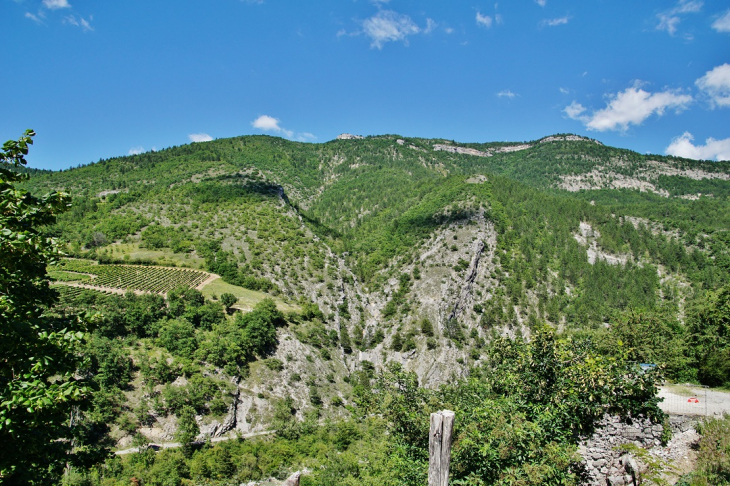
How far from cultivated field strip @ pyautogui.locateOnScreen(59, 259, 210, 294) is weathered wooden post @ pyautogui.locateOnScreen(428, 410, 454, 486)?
185 ft

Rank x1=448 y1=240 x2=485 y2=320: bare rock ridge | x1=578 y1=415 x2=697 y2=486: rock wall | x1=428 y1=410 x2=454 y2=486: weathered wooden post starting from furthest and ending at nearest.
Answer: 1. x1=448 y1=240 x2=485 y2=320: bare rock ridge
2. x1=578 y1=415 x2=697 y2=486: rock wall
3. x1=428 y1=410 x2=454 y2=486: weathered wooden post

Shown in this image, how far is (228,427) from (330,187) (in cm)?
14290

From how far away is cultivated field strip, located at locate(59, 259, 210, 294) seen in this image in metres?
54.0

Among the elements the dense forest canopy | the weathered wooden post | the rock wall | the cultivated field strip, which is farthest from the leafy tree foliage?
the cultivated field strip

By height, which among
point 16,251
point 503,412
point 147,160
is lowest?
point 503,412

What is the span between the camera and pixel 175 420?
118 ft

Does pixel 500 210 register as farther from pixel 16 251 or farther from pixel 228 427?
pixel 16 251

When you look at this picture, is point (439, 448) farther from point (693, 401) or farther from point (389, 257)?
point (389, 257)

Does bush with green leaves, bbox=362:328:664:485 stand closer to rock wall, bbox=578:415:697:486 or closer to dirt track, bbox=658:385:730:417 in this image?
rock wall, bbox=578:415:697:486

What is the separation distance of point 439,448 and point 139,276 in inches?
2615

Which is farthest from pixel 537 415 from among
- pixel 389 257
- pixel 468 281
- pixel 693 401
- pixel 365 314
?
pixel 389 257

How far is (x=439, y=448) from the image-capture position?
5.47m

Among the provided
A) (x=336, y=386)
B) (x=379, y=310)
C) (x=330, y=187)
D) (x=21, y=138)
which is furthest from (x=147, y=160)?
(x=21, y=138)

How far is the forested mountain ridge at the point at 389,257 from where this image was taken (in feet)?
198
